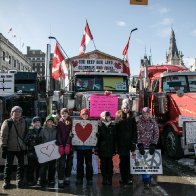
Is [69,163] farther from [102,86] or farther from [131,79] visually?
[131,79]

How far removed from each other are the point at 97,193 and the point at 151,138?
1.69m

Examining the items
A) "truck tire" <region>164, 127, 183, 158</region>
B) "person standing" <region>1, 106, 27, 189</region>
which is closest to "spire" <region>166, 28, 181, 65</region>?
"truck tire" <region>164, 127, 183, 158</region>

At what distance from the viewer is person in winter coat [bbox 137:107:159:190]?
7.46m

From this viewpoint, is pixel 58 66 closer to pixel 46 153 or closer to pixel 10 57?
pixel 46 153

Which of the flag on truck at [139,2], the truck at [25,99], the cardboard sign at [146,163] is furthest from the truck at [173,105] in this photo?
the truck at [25,99]

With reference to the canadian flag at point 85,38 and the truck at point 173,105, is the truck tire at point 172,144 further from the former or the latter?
the canadian flag at point 85,38

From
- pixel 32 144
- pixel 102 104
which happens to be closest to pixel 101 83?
pixel 102 104

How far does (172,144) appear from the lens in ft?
34.1

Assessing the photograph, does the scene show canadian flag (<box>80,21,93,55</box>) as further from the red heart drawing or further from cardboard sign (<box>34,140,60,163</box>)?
cardboard sign (<box>34,140,60,163</box>)

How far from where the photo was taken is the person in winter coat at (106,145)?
→ 24.5ft

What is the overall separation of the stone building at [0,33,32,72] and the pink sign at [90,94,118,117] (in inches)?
1504

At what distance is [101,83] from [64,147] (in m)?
5.00

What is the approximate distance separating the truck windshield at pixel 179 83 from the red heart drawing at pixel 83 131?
504cm

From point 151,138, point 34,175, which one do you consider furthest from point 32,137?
point 151,138
